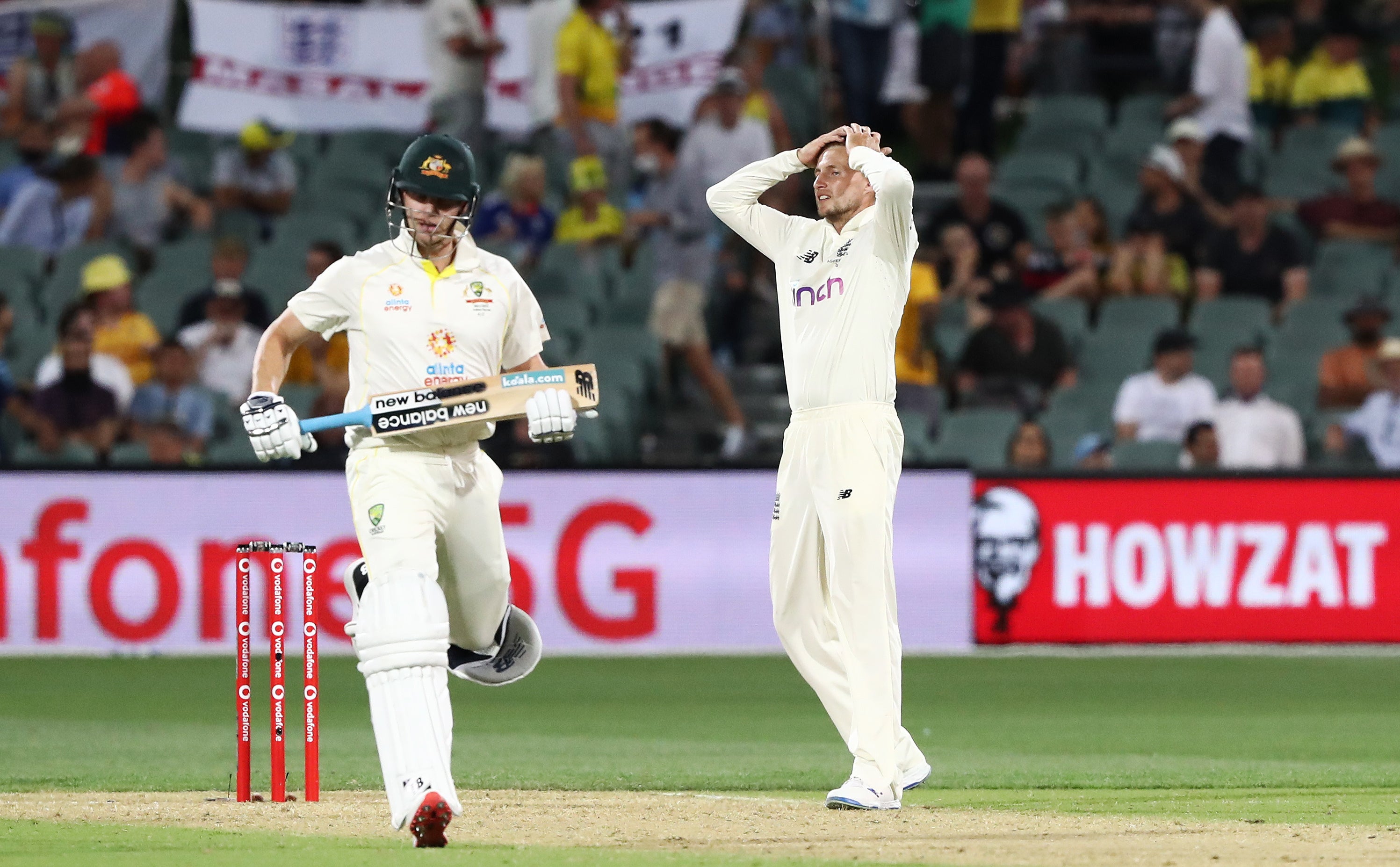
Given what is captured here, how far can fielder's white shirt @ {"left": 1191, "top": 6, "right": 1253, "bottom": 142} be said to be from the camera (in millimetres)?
18234

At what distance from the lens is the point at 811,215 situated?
17.4 metres

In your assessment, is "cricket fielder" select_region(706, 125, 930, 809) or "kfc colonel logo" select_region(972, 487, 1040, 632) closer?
"cricket fielder" select_region(706, 125, 930, 809)

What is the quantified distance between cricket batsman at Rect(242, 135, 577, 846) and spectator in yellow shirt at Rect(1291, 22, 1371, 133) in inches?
530

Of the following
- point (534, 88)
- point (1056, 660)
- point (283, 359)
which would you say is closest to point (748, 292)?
point (534, 88)

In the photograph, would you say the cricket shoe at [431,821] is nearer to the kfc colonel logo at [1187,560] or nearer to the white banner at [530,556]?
the white banner at [530,556]

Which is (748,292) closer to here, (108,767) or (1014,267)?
(1014,267)

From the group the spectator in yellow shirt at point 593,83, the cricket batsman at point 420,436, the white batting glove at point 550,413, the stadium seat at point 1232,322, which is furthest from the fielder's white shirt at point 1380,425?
the white batting glove at point 550,413

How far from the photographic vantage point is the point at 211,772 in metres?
8.85

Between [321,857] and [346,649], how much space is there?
8166mm

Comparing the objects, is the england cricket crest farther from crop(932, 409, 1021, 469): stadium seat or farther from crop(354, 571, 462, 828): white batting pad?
crop(932, 409, 1021, 469): stadium seat

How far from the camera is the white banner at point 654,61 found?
1753cm

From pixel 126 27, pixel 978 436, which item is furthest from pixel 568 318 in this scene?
pixel 126 27

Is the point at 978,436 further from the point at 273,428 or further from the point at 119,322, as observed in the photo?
the point at 273,428

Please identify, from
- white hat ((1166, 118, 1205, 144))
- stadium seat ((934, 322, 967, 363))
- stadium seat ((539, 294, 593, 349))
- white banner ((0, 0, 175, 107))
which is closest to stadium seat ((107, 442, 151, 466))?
stadium seat ((539, 294, 593, 349))
